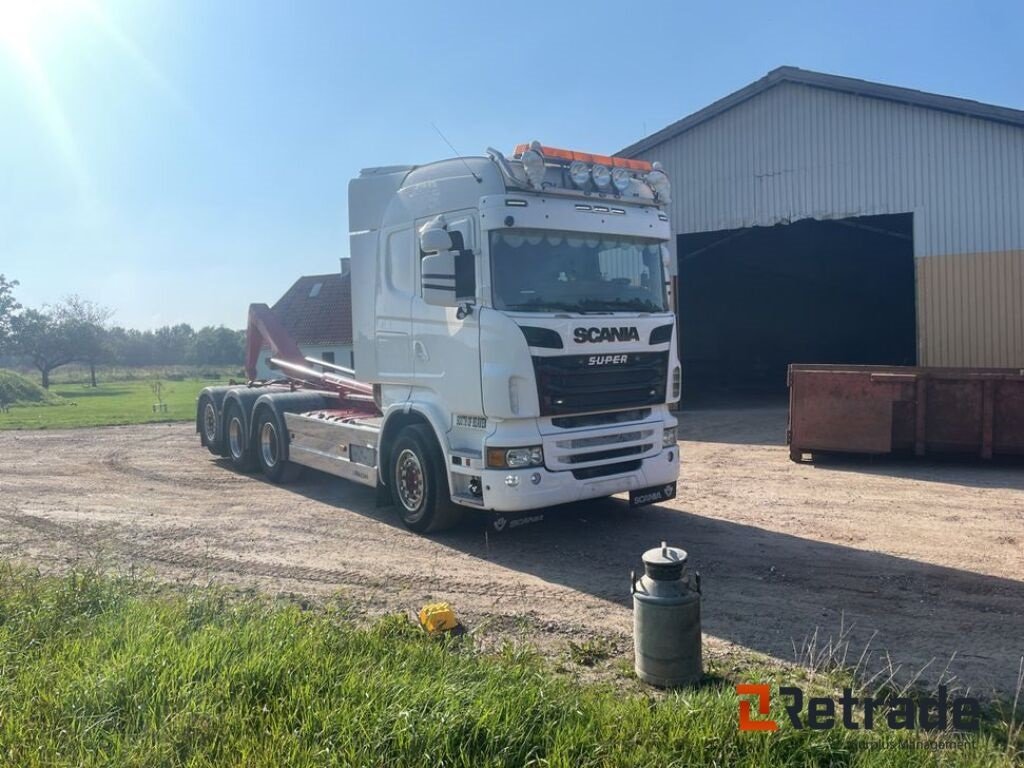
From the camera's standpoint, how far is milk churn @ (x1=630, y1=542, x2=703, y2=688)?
4.64 metres

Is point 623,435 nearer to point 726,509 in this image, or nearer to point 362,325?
point 726,509

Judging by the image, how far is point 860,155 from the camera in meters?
17.1

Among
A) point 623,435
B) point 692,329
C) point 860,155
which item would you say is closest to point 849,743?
point 623,435

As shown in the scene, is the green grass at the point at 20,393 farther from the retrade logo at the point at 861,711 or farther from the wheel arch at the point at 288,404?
the retrade logo at the point at 861,711

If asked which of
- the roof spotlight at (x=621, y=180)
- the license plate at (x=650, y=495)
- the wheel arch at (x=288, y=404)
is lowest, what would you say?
the license plate at (x=650, y=495)

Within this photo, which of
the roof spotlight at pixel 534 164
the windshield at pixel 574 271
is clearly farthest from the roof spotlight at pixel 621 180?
the roof spotlight at pixel 534 164

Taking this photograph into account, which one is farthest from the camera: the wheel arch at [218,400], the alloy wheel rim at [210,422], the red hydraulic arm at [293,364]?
the alloy wheel rim at [210,422]

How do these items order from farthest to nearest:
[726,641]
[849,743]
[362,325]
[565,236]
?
[362,325] < [565,236] < [726,641] < [849,743]

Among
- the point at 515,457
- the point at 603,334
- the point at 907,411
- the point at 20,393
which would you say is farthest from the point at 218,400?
the point at 20,393

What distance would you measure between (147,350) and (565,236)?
8374 cm

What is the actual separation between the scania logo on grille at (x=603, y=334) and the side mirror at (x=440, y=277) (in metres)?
1.19

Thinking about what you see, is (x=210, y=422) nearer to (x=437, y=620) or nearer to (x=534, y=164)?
(x=534, y=164)

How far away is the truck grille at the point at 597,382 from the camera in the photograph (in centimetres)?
742

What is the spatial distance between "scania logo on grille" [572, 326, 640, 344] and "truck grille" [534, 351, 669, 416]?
145 millimetres
